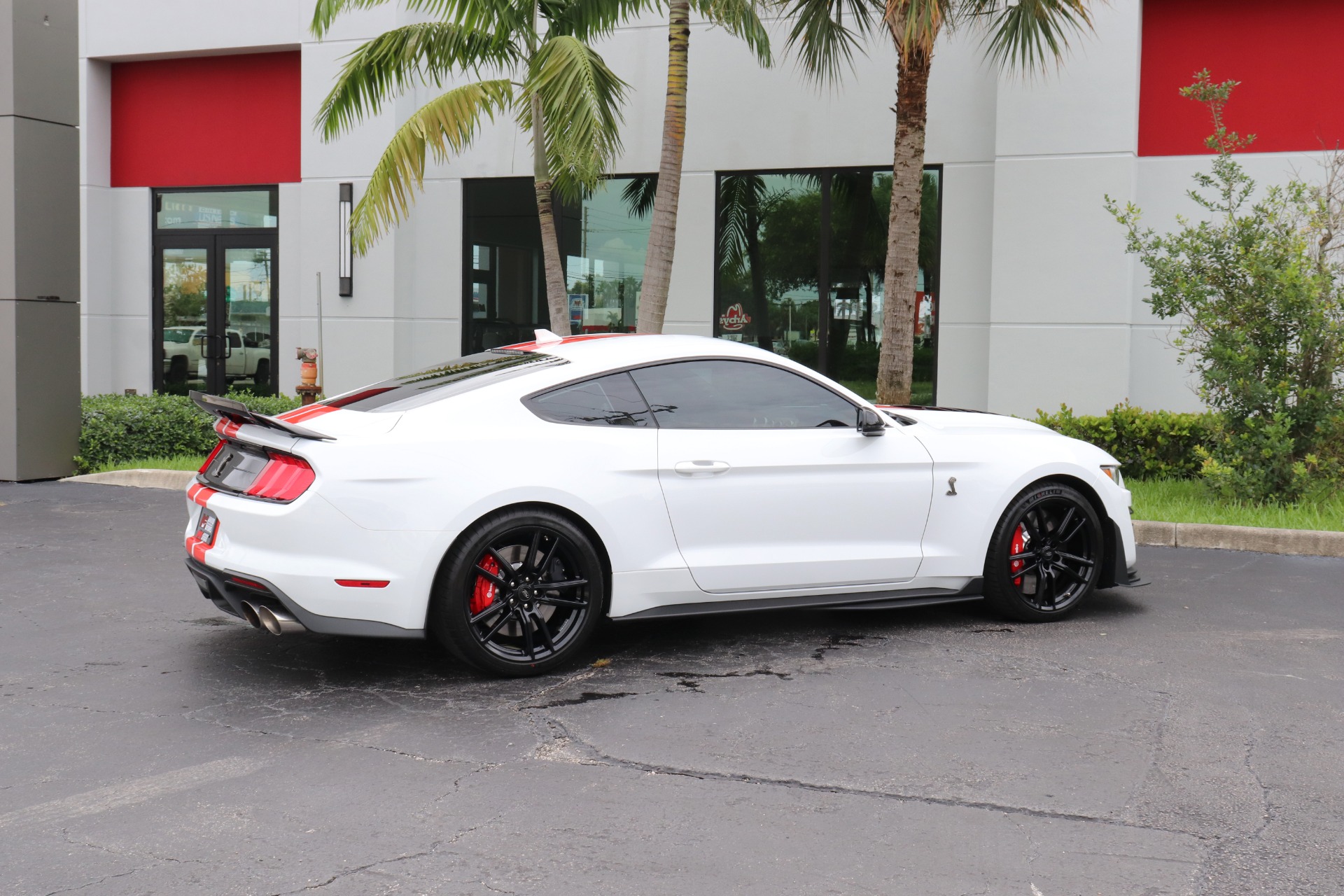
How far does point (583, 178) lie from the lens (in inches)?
441

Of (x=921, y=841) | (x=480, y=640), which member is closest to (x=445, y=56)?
(x=480, y=640)

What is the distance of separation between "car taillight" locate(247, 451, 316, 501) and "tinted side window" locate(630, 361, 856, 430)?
5.22 ft

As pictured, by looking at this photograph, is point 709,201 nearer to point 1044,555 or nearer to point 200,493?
point 1044,555

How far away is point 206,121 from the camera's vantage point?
18.3 metres

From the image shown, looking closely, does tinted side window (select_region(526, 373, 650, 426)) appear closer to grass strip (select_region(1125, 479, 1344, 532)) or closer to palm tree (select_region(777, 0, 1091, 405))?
grass strip (select_region(1125, 479, 1344, 532))

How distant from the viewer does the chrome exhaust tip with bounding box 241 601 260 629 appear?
515 centimetres

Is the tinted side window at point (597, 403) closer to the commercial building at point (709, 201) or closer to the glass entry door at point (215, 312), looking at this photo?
the commercial building at point (709, 201)

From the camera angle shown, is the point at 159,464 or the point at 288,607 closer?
the point at 288,607

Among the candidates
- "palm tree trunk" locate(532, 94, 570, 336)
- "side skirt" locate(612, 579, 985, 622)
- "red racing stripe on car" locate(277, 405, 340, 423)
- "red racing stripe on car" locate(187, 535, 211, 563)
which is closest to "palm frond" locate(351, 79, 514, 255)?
"palm tree trunk" locate(532, 94, 570, 336)

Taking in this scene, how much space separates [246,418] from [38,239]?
847 centimetres

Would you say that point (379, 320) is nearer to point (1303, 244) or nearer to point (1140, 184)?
point (1140, 184)

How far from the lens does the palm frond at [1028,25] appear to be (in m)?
11.5

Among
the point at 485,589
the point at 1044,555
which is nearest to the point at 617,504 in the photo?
the point at 485,589

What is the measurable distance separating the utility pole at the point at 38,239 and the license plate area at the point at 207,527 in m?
7.94
